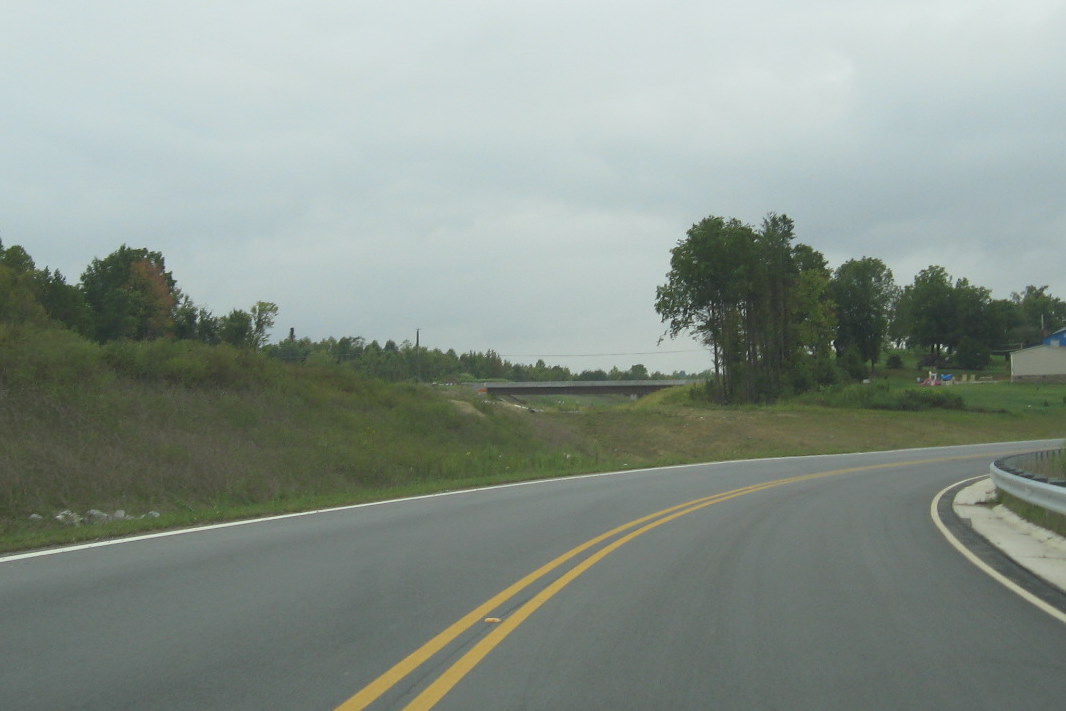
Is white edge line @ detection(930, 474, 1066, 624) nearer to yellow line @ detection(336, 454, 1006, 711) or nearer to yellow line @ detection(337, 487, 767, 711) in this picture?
yellow line @ detection(336, 454, 1006, 711)

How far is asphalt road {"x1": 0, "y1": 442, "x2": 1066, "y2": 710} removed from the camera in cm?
568

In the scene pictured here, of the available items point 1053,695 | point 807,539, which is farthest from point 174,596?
point 807,539

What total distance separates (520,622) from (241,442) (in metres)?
18.7

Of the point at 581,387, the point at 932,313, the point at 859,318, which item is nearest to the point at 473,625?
the point at 581,387

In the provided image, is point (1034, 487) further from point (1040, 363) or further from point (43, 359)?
point (1040, 363)

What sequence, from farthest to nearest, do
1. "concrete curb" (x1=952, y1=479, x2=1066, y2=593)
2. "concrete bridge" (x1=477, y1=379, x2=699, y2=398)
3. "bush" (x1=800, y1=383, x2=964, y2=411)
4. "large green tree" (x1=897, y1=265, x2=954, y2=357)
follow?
"large green tree" (x1=897, y1=265, x2=954, y2=357) < "concrete bridge" (x1=477, y1=379, x2=699, y2=398) < "bush" (x1=800, y1=383, x2=964, y2=411) < "concrete curb" (x1=952, y1=479, x2=1066, y2=593)

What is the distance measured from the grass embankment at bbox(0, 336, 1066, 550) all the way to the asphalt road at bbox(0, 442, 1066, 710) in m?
3.84

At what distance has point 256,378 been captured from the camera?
1241 inches

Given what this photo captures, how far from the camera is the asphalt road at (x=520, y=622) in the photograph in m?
5.68

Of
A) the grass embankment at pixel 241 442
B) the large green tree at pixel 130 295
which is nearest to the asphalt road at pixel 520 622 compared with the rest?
the grass embankment at pixel 241 442

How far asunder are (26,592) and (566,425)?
45374 mm

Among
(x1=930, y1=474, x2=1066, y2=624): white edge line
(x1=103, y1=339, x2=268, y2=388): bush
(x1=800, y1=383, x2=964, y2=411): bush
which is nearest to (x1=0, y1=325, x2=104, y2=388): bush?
(x1=103, y1=339, x2=268, y2=388): bush

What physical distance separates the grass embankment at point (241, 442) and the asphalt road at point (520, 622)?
151 inches

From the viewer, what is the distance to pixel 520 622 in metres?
7.46
